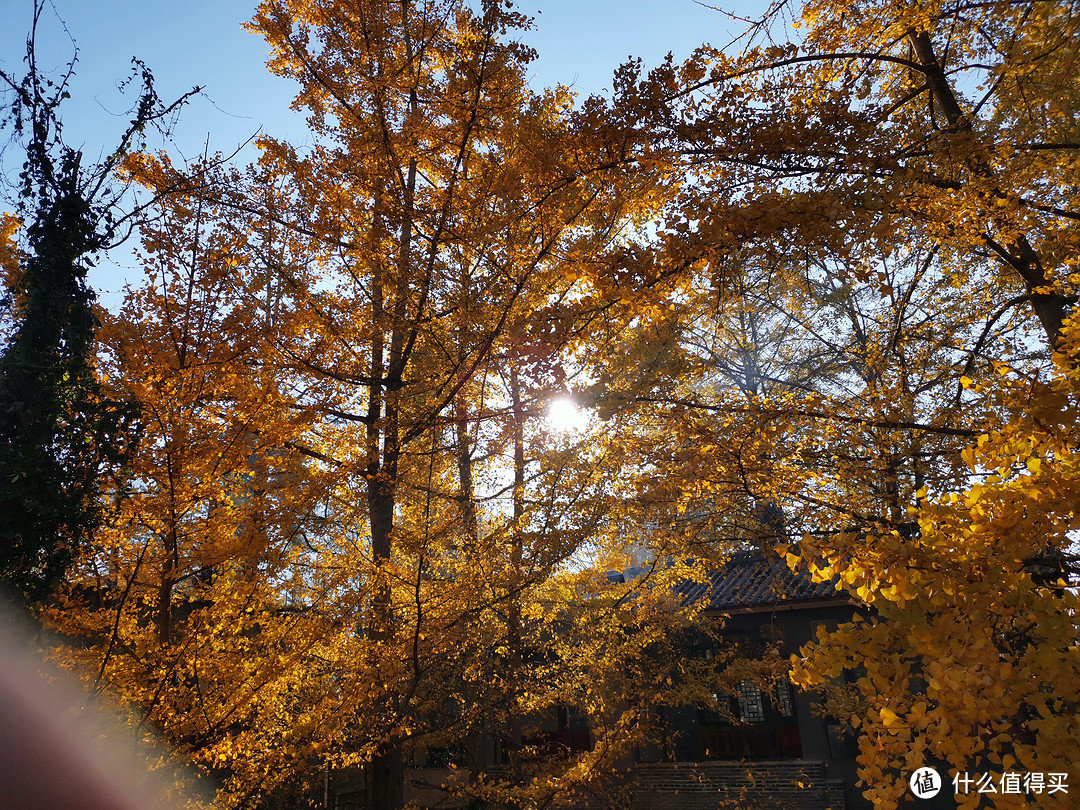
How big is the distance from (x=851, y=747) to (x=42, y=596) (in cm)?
1123

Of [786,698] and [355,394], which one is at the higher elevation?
[355,394]

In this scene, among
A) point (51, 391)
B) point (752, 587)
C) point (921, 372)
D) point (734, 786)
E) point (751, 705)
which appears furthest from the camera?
point (752, 587)

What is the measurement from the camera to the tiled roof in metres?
10.8

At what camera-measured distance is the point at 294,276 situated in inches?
258

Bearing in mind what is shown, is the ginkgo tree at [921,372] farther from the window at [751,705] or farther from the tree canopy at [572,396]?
the window at [751,705]

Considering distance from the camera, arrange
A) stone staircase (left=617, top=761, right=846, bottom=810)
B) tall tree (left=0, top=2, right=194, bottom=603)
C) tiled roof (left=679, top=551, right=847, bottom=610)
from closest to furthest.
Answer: tall tree (left=0, top=2, right=194, bottom=603) < stone staircase (left=617, top=761, right=846, bottom=810) < tiled roof (left=679, top=551, right=847, bottom=610)

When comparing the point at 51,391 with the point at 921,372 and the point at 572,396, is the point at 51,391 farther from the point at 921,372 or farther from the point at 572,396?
the point at 921,372

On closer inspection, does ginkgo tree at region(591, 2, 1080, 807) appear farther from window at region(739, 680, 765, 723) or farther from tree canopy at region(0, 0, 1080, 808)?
window at region(739, 680, 765, 723)

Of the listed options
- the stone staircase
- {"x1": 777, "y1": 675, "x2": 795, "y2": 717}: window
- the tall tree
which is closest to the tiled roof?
{"x1": 777, "y1": 675, "x2": 795, "y2": 717}: window

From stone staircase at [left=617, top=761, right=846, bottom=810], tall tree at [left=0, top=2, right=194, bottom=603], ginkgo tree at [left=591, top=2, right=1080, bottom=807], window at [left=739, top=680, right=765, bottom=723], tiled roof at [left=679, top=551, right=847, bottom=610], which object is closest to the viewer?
ginkgo tree at [left=591, top=2, right=1080, bottom=807]

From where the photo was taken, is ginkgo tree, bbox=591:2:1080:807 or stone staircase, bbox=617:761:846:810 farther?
stone staircase, bbox=617:761:846:810

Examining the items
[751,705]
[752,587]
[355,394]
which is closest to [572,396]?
[355,394]

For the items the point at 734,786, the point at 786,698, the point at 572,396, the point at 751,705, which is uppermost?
the point at 572,396

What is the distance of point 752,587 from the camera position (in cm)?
1244
